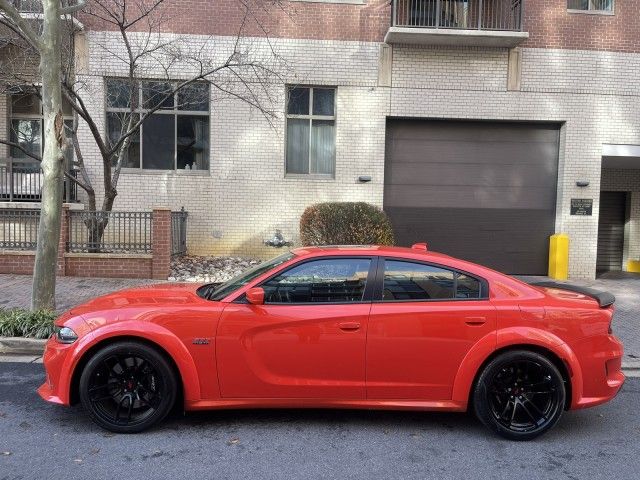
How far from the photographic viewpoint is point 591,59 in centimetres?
1299

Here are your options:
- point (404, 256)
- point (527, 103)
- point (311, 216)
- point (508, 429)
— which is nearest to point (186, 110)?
point (311, 216)

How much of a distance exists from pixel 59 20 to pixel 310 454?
20.7 ft

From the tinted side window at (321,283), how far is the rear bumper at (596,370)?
1.77 m

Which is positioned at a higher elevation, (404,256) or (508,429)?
(404,256)

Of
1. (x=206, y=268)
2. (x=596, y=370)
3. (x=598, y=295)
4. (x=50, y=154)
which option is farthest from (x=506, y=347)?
(x=206, y=268)

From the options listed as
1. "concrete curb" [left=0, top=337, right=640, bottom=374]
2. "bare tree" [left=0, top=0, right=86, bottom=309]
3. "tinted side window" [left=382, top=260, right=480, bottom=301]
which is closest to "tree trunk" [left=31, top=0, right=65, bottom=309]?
"bare tree" [left=0, top=0, right=86, bottom=309]

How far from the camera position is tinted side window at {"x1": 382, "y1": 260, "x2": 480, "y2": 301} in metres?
4.40

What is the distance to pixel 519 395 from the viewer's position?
4277 millimetres

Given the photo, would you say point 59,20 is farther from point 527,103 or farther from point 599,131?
point 599,131

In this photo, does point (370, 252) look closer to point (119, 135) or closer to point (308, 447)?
point (308, 447)

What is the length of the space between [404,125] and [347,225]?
3.46m

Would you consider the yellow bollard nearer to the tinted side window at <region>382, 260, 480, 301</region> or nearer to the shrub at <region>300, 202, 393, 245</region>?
the shrub at <region>300, 202, 393, 245</region>

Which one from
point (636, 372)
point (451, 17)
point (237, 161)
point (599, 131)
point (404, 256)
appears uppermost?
point (451, 17)

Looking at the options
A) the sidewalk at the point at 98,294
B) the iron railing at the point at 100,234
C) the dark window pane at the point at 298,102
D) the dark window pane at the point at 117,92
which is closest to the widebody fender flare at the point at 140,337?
the sidewalk at the point at 98,294
